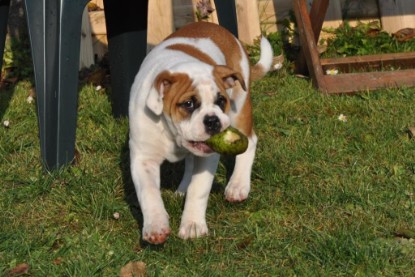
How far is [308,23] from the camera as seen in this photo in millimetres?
6688

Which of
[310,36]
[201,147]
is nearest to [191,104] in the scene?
[201,147]

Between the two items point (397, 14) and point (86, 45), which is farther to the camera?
point (397, 14)

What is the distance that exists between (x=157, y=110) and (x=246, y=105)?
→ 93 cm

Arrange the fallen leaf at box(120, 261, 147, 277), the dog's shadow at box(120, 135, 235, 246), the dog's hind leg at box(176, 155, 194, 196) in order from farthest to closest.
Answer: the dog's hind leg at box(176, 155, 194, 196) → the dog's shadow at box(120, 135, 235, 246) → the fallen leaf at box(120, 261, 147, 277)

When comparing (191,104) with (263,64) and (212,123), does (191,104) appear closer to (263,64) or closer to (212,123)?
(212,123)

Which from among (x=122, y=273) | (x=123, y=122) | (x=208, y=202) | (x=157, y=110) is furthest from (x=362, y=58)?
(x=122, y=273)

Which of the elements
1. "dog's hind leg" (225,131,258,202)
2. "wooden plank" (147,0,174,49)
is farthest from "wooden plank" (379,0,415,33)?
"dog's hind leg" (225,131,258,202)

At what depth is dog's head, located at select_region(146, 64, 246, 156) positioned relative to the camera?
3.97 metres

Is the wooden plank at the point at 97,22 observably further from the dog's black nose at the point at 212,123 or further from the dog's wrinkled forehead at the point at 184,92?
the dog's black nose at the point at 212,123

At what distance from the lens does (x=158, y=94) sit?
4.05 m

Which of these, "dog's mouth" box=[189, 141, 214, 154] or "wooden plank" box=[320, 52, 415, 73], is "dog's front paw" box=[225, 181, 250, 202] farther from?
"wooden plank" box=[320, 52, 415, 73]

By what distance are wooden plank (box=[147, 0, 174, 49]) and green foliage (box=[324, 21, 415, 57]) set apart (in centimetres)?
142

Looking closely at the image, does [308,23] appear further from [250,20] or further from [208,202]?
[208,202]

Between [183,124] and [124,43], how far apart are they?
84.3 inches
